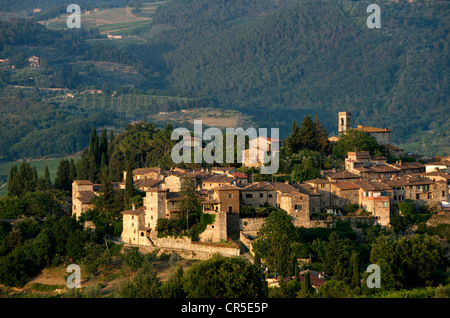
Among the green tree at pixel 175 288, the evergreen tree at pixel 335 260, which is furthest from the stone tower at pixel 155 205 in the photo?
the evergreen tree at pixel 335 260

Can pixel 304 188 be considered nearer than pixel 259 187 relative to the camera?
No

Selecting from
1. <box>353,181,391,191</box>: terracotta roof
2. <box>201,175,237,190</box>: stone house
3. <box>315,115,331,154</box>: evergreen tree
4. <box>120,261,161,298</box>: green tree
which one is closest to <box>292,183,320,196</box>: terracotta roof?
<box>353,181,391,191</box>: terracotta roof

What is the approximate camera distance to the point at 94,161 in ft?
227

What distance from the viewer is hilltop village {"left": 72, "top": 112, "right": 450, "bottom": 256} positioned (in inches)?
1916

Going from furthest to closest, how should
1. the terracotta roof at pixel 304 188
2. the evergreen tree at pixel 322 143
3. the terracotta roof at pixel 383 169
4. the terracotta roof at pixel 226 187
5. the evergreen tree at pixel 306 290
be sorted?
the evergreen tree at pixel 322 143
the terracotta roof at pixel 383 169
the terracotta roof at pixel 304 188
the terracotta roof at pixel 226 187
the evergreen tree at pixel 306 290

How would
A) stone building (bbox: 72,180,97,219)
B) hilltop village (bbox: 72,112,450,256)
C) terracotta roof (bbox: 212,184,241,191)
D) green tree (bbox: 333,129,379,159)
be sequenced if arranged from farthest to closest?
1. green tree (bbox: 333,129,379,159)
2. stone building (bbox: 72,180,97,219)
3. terracotta roof (bbox: 212,184,241,191)
4. hilltop village (bbox: 72,112,450,256)

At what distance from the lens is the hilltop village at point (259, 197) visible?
48656 millimetres

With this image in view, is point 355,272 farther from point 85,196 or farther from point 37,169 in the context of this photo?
point 37,169

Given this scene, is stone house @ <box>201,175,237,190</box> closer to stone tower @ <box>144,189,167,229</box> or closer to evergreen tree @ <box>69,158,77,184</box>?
stone tower @ <box>144,189,167,229</box>

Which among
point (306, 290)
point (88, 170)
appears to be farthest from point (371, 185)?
point (88, 170)

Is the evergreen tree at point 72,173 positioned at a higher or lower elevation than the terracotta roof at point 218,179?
lower

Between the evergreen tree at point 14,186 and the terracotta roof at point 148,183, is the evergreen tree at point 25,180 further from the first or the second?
the terracotta roof at point 148,183

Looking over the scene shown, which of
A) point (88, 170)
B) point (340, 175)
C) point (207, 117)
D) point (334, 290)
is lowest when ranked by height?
point (334, 290)

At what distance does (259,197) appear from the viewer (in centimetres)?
5081
